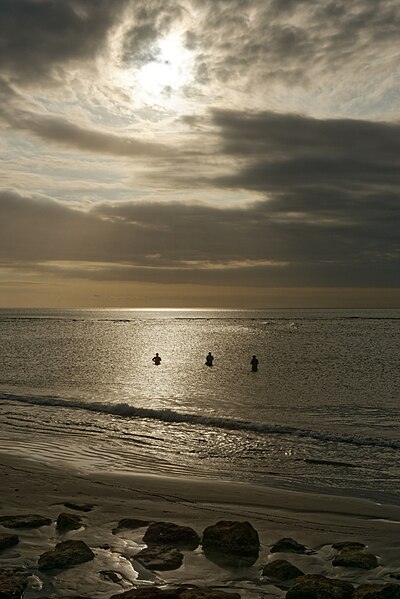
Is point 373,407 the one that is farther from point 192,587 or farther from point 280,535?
point 192,587

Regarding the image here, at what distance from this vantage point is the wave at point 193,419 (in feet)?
70.8


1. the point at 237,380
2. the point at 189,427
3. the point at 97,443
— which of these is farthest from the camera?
the point at 237,380

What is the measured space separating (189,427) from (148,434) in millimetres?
2518

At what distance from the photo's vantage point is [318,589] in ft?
24.4

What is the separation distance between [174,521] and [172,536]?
5.34 ft

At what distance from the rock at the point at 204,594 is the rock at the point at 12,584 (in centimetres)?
211

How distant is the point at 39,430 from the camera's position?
2250 cm

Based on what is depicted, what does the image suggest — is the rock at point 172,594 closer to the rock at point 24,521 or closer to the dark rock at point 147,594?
the dark rock at point 147,594

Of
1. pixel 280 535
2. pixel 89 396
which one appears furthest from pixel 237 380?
pixel 280 535

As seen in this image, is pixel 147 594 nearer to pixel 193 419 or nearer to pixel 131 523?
pixel 131 523

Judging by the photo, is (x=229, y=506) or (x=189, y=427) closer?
(x=229, y=506)

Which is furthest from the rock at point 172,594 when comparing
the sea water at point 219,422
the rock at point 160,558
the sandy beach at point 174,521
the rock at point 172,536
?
the sea water at point 219,422

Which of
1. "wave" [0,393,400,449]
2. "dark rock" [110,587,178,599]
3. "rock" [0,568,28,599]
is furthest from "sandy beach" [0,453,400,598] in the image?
"wave" [0,393,400,449]

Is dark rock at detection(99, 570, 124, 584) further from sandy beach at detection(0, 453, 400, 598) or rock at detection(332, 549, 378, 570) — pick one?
rock at detection(332, 549, 378, 570)
